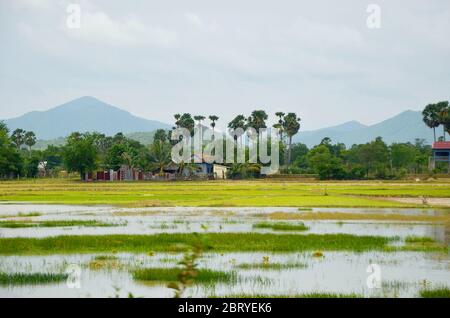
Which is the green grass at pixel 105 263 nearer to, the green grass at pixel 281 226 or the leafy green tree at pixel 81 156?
the green grass at pixel 281 226

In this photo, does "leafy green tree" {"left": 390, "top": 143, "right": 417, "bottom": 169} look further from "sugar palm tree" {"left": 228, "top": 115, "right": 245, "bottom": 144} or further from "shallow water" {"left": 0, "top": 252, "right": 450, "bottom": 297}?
"shallow water" {"left": 0, "top": 252, "right": 450, "bottom": 297}

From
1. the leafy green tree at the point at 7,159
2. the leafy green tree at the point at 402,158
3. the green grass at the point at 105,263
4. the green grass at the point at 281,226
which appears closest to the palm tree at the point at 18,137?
the leafy green tree at the point at 7,159

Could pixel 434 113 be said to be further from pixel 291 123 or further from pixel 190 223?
pixel 190 223

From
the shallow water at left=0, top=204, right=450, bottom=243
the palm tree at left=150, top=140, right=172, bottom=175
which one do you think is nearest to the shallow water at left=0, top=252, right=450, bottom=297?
the shallow water at left=0, top=204, right=450, bottom=243

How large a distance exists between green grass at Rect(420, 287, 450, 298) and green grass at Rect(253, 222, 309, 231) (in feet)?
44.5

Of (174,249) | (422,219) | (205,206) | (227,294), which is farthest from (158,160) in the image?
(227,294)

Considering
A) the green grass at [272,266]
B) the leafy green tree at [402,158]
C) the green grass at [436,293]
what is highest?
the leafy green tree at [402,158]

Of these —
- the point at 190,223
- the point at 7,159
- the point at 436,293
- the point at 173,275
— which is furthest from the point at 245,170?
the point at 436,293

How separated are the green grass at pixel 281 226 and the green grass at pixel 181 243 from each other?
8.98ft

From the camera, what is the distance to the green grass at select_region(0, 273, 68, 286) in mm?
16125

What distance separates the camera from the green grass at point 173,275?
1634 cm

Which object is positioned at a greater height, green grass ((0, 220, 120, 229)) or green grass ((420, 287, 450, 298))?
green grass ((0, 220, 120, 229))

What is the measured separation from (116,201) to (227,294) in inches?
1476
